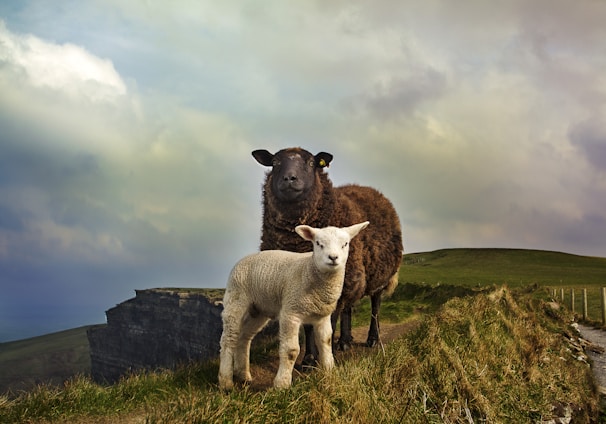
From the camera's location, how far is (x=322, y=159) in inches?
417

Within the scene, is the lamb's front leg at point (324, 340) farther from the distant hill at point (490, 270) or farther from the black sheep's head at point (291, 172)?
the distant hill at point (490, 270)

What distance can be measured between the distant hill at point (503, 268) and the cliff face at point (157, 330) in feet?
100

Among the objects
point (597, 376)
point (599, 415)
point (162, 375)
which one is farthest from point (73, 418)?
point (597, 376)

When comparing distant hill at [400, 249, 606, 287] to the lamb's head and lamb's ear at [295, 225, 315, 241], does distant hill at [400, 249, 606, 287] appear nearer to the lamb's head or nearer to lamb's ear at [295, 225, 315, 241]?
lamb's ear at [295, 225, 315, 241]

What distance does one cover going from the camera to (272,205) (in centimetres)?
999

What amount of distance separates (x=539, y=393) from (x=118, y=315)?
11315cm

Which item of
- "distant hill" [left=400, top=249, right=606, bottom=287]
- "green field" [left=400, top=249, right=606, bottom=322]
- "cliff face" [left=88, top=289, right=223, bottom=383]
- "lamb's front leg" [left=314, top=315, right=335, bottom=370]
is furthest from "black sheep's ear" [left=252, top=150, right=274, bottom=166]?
"cliff face" [left=88, top=289, right=223, bottom=383]

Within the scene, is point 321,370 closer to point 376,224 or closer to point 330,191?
point 330,191

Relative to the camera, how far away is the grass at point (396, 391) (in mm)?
6016

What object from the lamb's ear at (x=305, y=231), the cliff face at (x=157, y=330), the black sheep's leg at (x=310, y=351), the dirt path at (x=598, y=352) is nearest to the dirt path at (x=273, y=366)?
the black sheep's leg at (x=310, y=351)

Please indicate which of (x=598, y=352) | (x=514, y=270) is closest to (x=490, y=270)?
(x=514, y=270)

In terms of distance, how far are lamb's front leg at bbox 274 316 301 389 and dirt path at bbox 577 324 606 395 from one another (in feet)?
29.1

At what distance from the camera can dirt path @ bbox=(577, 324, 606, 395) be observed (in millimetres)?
12550

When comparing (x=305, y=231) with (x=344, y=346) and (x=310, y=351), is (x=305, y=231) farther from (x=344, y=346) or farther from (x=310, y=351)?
(x=344, y=346)
